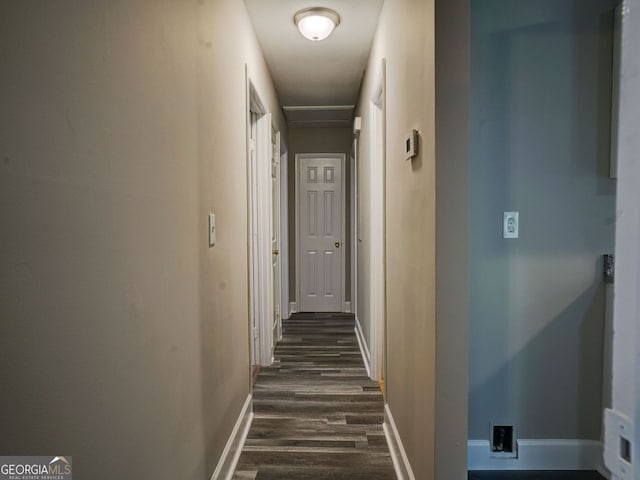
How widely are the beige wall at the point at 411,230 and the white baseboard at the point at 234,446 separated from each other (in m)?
0.82

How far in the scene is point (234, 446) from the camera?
2072 millimetres

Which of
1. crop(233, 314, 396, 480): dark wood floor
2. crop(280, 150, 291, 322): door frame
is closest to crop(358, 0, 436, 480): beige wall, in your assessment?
crop(233, 314, 396, 480): dark wood floor

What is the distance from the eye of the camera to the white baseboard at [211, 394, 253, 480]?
1.83 meters

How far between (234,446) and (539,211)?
6.15ft

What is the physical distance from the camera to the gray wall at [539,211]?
1.92 m

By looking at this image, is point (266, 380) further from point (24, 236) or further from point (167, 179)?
point (24, 236)

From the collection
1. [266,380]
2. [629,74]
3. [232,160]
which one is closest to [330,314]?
[266,380]

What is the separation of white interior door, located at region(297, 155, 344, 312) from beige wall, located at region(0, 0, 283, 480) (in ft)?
12.5

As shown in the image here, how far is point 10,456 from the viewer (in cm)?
65

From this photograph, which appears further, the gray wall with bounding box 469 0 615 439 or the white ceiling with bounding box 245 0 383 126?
the white ceiling with bounding box 245 0 383 126

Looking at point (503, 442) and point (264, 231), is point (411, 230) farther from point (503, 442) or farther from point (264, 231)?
point (264, 231)

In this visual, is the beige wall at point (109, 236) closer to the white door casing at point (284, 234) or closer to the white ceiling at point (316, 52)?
the white ceiling at point (316, 52)
